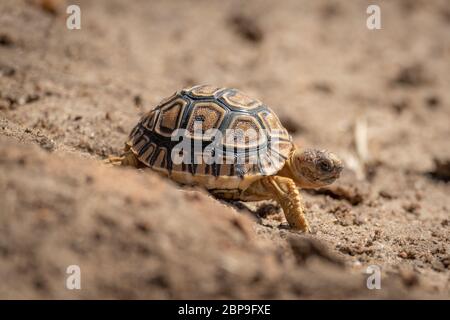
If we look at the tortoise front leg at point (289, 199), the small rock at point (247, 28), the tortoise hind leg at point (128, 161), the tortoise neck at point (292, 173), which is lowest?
the tortoise front leg at point (289, 199)

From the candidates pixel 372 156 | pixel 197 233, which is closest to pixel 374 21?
pixel 372 156

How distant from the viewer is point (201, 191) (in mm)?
4539

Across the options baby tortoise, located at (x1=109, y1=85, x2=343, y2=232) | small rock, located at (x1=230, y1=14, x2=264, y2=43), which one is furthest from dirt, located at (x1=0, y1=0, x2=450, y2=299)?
baby tortoise, located at (x1=109, y1=85, x2=343, y2=232)

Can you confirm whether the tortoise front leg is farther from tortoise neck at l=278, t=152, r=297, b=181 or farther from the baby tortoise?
tortoise neck at l=278, t=152, r=297, b=181

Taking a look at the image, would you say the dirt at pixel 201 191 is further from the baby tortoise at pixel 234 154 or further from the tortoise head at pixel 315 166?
the tortoise head at pixel 315 166

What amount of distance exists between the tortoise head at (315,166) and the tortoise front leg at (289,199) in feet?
0.79

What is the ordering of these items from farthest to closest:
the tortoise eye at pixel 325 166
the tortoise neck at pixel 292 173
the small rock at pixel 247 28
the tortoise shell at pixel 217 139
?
the small rock at pixel 247 28 → the tortoise neck at pixel 292 173 → the tortoise eye at pixel 325 166 → the tortoise shell at pixel 217 139

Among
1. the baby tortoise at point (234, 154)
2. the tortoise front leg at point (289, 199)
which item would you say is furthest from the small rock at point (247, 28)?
the tortoise front leg at point (289, 199)

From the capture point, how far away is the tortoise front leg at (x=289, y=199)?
4.60m

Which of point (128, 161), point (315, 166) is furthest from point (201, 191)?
point (315, 166)

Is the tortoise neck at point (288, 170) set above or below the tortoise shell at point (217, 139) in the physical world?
below

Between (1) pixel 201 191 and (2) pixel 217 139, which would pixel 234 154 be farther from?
(1) pixel 201 191

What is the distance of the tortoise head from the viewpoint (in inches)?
187

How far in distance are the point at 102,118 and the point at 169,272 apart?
347cm
